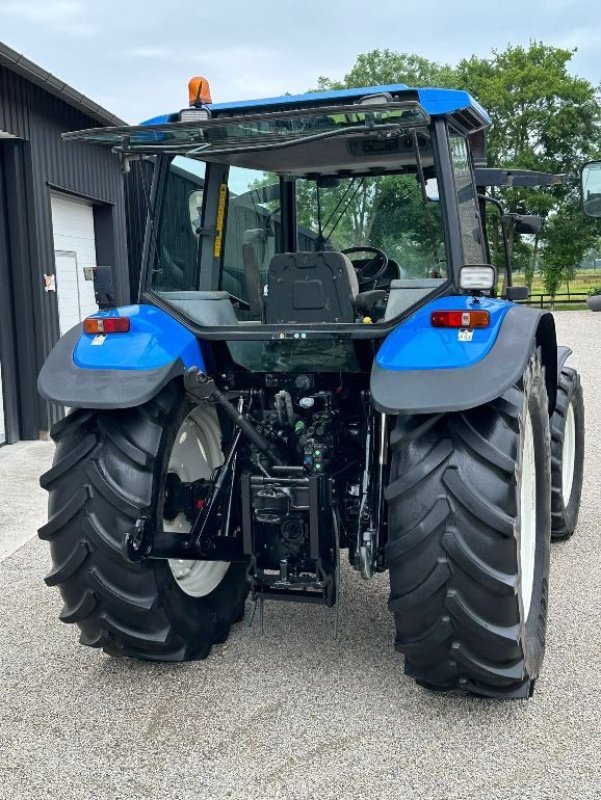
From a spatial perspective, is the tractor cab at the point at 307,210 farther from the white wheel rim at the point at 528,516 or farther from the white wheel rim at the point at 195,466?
the white wheel rim at the point at 528,516

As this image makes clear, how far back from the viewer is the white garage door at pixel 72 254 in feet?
35.0

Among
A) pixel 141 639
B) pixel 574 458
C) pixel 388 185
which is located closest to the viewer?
pixel 141 639

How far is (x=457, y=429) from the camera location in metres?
3.15

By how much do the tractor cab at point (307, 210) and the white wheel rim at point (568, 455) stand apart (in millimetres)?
1630

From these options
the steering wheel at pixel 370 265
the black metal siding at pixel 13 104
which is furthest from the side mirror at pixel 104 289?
the black metal siding at pixel 13 104

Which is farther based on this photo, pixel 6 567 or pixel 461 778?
pixel 6 567

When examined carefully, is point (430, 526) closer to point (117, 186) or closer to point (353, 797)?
point (353, 797)

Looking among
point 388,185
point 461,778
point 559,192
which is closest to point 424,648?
point 461,778

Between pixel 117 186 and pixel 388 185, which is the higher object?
pixel 117 186

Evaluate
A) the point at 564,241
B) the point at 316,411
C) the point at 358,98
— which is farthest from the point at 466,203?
the point at 564,241

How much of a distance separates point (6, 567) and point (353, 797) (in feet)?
10.5

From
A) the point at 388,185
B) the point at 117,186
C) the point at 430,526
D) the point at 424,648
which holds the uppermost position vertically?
the point at 117,186

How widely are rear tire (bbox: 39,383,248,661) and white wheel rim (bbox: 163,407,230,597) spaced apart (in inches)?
9.3

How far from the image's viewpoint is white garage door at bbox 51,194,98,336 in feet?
35.0
